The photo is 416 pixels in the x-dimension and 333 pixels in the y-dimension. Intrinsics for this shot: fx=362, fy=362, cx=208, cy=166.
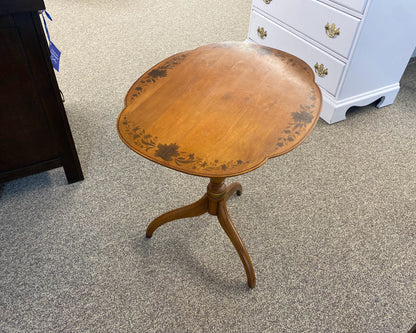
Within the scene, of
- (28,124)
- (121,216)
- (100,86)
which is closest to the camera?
(28,124)

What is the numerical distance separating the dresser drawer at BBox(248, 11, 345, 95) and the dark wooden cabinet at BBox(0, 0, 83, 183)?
154 centimetres

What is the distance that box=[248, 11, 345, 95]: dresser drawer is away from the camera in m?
2.20

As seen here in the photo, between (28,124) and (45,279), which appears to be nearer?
(45,279)

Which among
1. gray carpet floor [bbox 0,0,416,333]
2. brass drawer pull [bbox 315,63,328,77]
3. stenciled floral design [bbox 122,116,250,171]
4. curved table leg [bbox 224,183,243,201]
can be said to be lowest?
gray carpet floor [bbox 0,0,416,333]

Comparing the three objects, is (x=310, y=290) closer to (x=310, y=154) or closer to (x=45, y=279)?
(x=310, y=154)

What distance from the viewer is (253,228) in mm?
1734

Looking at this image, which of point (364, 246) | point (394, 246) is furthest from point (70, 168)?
point (394, 246)

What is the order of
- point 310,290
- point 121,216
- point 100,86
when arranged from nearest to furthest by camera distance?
point 310,290 → point 121,216 → point 100,86

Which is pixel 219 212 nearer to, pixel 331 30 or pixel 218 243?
pixel 218 243

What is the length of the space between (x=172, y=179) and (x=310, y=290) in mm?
892

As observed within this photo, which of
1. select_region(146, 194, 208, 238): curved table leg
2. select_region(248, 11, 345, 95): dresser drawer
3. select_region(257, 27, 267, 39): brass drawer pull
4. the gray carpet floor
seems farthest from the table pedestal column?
select_region(257, 27, 267, 39): brass drawer pull

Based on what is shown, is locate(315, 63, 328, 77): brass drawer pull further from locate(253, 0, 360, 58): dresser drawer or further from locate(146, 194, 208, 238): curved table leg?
locate(146, 194, 208, 238): curved table leg

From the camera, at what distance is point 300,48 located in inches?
93.4

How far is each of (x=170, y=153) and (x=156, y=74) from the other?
1.60 ft
